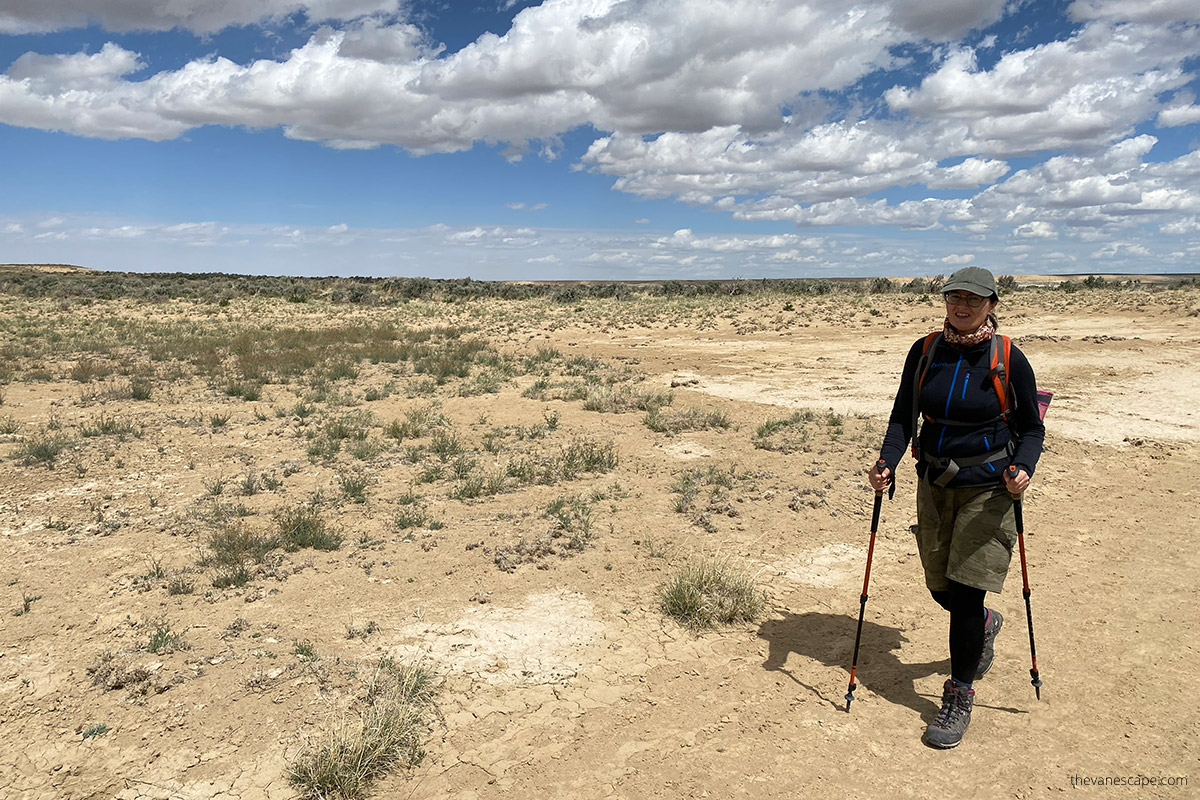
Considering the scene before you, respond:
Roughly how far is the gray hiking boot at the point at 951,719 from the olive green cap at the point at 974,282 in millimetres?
1901

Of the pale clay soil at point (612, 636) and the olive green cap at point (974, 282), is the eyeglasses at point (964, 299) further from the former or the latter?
the pale clay soil at point (612, 636)

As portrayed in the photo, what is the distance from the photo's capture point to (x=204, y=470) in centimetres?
844

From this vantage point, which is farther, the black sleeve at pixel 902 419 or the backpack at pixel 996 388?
the black sleeve at pixel 902 419

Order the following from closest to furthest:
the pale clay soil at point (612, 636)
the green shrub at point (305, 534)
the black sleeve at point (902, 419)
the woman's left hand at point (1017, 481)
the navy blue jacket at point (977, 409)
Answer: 1. the woman's left hand at point (1017, 481)
2. the navy blue jacket at point (977, 409)
3. the pale clay soil at point (612, 636)
4. the black sleeve at point (902, 419)
5. the green shrub at point (305, 534)

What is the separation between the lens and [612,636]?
467 centimetres

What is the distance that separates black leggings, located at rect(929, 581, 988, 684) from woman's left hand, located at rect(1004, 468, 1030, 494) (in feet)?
1.80

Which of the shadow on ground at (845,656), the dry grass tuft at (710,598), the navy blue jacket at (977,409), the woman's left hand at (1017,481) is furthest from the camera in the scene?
the dry grass tuft at (710,598)

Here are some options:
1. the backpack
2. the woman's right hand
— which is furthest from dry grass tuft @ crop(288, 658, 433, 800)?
the backpack

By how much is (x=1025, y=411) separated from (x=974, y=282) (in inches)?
24.8

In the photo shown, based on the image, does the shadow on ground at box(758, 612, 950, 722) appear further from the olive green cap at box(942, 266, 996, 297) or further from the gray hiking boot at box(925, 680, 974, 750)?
the olive green cap at box(942, 266, 996, 297)

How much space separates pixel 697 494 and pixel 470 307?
3005 centimetres

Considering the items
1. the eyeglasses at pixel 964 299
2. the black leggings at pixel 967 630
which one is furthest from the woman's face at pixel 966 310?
the black leggings at pixel 967 630

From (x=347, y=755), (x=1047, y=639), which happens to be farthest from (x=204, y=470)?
(x=1047, y=639)

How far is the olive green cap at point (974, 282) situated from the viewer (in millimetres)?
3281
